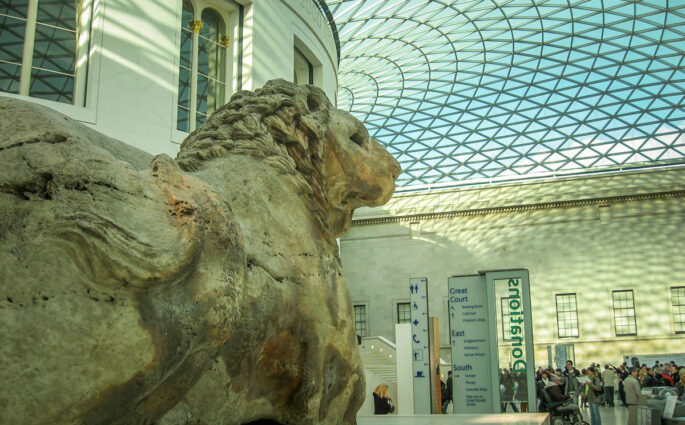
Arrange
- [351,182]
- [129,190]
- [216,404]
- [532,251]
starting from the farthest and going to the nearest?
[532,251], [351,182], [216,404], [129,190]

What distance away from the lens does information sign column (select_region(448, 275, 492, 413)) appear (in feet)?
49.4

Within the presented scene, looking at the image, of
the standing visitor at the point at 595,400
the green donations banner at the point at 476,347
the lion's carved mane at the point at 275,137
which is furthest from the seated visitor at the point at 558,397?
the lion's carved mane at the point at 275,137

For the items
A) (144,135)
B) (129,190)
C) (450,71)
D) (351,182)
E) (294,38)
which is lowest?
(129,190)

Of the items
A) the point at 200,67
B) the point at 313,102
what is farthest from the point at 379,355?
the point at 313,102

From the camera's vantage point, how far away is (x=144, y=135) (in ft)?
41.3

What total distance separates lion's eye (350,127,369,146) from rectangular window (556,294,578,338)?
123 feet

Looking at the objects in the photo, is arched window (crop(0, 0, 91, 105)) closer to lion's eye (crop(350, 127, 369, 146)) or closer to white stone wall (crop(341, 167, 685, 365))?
lion's eye (crop(350, 127, 369, 146))

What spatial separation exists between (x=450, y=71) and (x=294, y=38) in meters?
29.6

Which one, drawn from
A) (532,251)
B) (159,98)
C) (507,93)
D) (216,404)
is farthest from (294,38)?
(507,93)

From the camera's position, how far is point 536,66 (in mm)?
43688

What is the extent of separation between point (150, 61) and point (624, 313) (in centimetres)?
3370

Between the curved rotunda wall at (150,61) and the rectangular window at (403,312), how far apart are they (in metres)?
30.2

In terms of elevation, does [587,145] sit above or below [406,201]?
above

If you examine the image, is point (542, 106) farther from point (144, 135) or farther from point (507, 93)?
point (144, 135)
